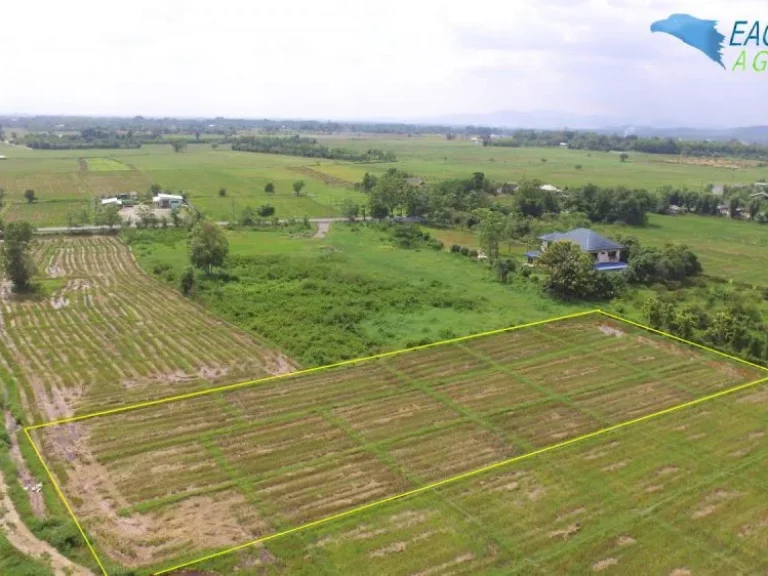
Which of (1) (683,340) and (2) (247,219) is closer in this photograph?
(1) (683,340)

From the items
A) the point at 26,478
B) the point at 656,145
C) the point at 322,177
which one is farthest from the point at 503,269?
the point at 656,145

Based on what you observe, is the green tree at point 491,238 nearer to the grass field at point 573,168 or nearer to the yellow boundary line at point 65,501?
the yellow boundary line at point 65,501

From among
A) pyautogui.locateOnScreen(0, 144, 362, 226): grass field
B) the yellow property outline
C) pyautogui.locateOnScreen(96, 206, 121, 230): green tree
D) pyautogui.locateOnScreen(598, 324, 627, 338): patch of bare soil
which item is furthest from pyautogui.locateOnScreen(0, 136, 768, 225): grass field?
the yellow property outline

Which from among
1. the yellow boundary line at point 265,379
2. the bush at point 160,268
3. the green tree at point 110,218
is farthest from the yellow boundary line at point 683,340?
the green tree at point 110,218

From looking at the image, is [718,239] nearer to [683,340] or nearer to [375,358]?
[683,340]

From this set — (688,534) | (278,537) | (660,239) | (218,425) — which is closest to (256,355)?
(218,425)
